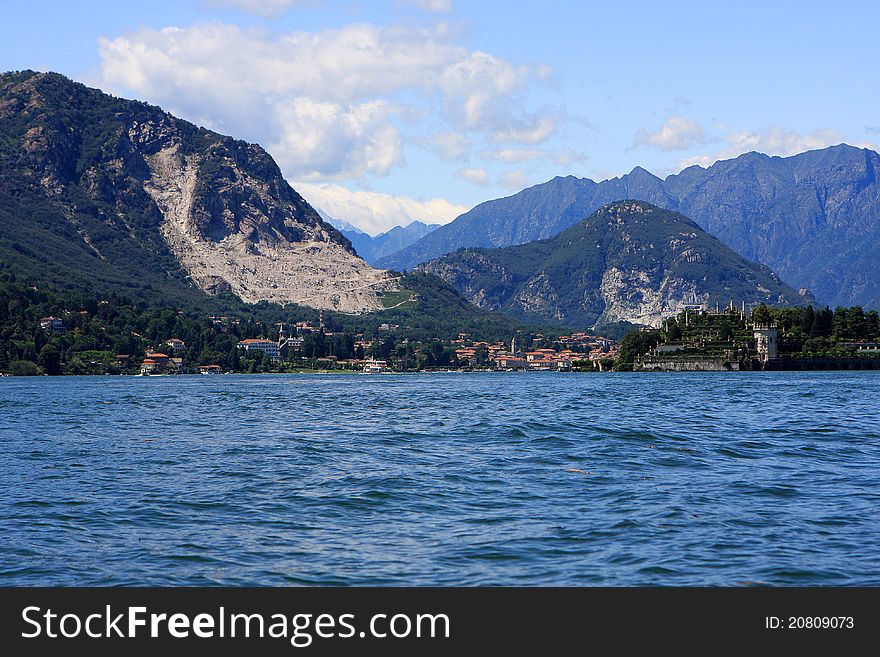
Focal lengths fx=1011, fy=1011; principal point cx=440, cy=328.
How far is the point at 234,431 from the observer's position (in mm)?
63094

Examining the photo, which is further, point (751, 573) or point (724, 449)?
point (724, 449)

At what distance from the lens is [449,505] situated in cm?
3192

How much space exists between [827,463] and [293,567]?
26549mm

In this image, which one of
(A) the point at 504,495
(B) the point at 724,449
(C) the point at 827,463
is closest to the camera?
(A) the point at 504,495

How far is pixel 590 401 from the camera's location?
97.5 m

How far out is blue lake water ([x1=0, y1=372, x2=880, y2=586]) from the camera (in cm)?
2309

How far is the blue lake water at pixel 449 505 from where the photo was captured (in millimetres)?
23094
